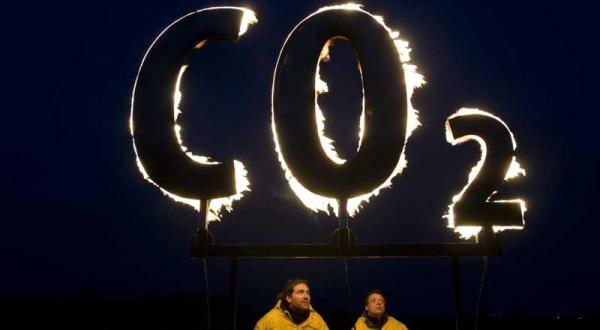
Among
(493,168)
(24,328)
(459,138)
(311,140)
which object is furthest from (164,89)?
(24,328)

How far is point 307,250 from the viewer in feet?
8.32

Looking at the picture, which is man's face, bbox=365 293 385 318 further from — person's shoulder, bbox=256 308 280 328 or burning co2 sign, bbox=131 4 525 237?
burning co2 sign, bbox=131 4 525 237

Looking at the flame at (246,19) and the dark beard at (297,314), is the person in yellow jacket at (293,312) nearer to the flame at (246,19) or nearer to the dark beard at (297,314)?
the dark beard at (297,314)

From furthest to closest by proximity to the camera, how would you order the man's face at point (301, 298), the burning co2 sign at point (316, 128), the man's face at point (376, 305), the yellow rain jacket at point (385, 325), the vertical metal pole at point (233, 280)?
the yellow rain jacket at point (385, 325)
the man's face at point (376, 305)
the man's face at point (301, 298)
the vertical metal pole at point (233, 280)
the burning co2 sign at point (316, 128)

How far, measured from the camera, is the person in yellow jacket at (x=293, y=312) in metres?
6.75

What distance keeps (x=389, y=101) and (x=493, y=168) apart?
29.9 inches

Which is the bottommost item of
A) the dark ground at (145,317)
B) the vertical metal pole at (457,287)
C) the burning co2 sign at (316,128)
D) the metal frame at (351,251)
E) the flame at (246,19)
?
the dark ground at (145,317)

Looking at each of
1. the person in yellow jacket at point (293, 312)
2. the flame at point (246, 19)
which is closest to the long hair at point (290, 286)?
the person in yellow jacket at point (293, 312)

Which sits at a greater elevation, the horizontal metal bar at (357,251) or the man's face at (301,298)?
the horizontal metal bar at (357,251)

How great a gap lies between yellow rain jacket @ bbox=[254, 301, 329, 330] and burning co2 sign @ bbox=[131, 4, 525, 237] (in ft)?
15.7

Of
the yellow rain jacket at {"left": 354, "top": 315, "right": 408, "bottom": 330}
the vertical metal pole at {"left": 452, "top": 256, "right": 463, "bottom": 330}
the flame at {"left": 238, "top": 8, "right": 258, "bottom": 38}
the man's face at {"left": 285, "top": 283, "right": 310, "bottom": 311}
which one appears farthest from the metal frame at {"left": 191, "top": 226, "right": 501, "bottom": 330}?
the yellow rain jacket at {"left": 354, "top": 315, "right": 408, "bottom": 330}

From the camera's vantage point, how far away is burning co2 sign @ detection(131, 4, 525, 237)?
2.43 m

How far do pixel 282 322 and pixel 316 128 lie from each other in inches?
205

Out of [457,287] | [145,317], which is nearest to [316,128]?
[457,287]
